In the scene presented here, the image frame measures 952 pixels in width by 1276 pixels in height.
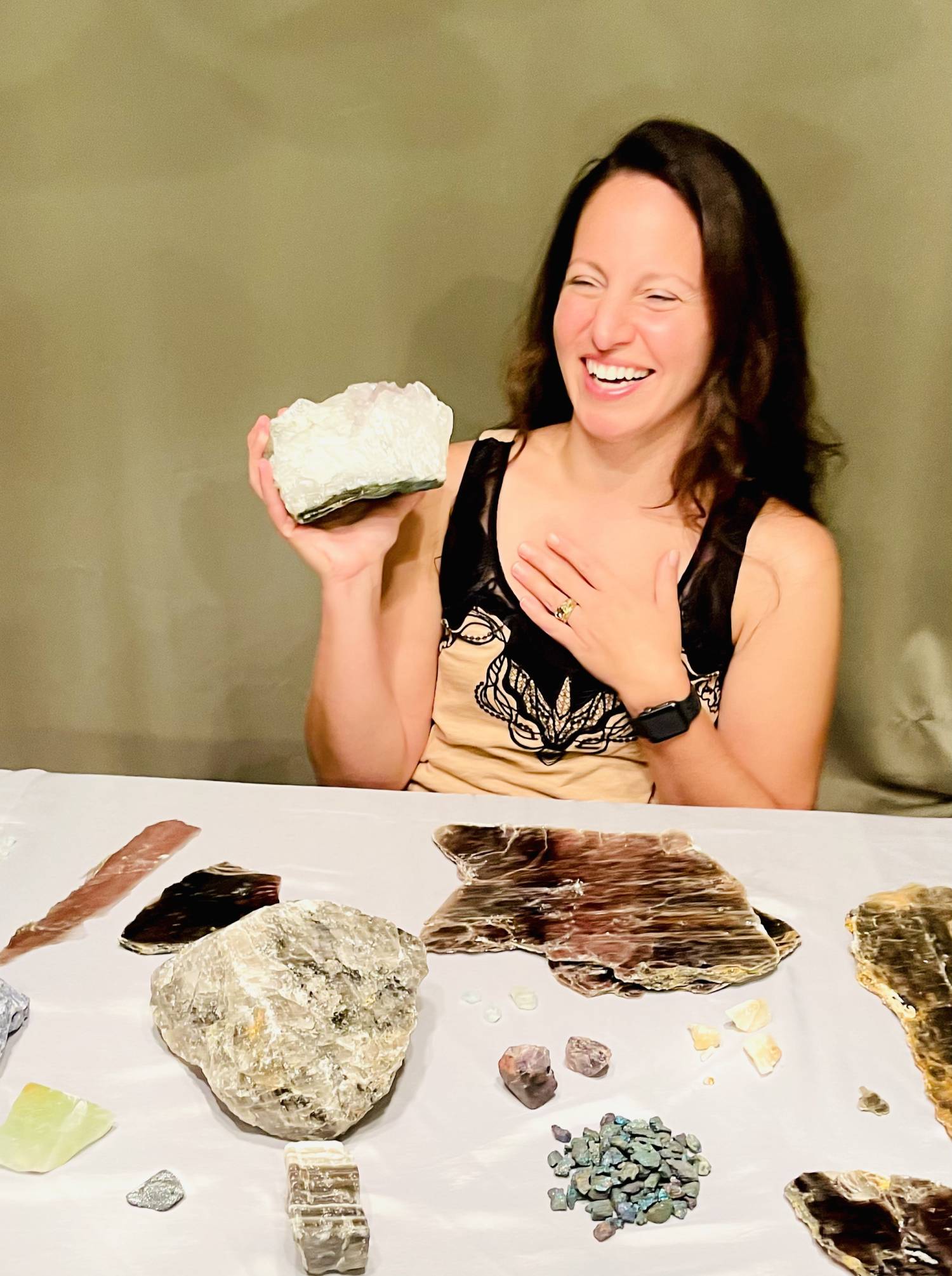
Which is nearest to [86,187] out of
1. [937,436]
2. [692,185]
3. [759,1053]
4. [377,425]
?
[377,425]

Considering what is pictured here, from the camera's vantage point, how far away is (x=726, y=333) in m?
1.35

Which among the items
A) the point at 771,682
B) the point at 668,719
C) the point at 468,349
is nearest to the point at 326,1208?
the point at 668,719

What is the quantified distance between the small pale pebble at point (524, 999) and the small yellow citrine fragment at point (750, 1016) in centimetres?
15

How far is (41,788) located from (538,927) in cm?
54

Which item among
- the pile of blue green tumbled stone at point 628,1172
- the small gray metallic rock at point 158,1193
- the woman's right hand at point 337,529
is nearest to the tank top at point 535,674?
the woman's right hand at point 337,529

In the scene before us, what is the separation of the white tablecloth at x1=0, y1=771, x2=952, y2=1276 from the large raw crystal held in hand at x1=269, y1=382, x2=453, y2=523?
31cm

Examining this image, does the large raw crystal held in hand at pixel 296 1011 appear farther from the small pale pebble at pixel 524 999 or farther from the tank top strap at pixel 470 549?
the tank top strap at pixel 470 549

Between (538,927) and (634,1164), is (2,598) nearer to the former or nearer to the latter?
(538,927)

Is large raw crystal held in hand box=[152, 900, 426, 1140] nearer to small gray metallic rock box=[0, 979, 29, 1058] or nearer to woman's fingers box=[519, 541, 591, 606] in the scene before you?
small gray metallic rock box=[0, 979, 29, 1058]

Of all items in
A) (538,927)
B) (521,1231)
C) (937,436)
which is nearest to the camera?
(521,1231)

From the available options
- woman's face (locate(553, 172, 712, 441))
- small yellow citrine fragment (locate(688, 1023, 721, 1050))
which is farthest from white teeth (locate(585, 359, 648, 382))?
small yellow citrine fragment (locate(688, 1023, 721, 1050))

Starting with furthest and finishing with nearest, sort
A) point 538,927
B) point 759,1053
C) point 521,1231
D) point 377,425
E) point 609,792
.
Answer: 1. point 609,792
2. point 377,425
3. point 538,927
4. point 759,1053
5. point 521,1231

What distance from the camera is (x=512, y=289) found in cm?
168

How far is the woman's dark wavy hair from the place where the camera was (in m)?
1.30
